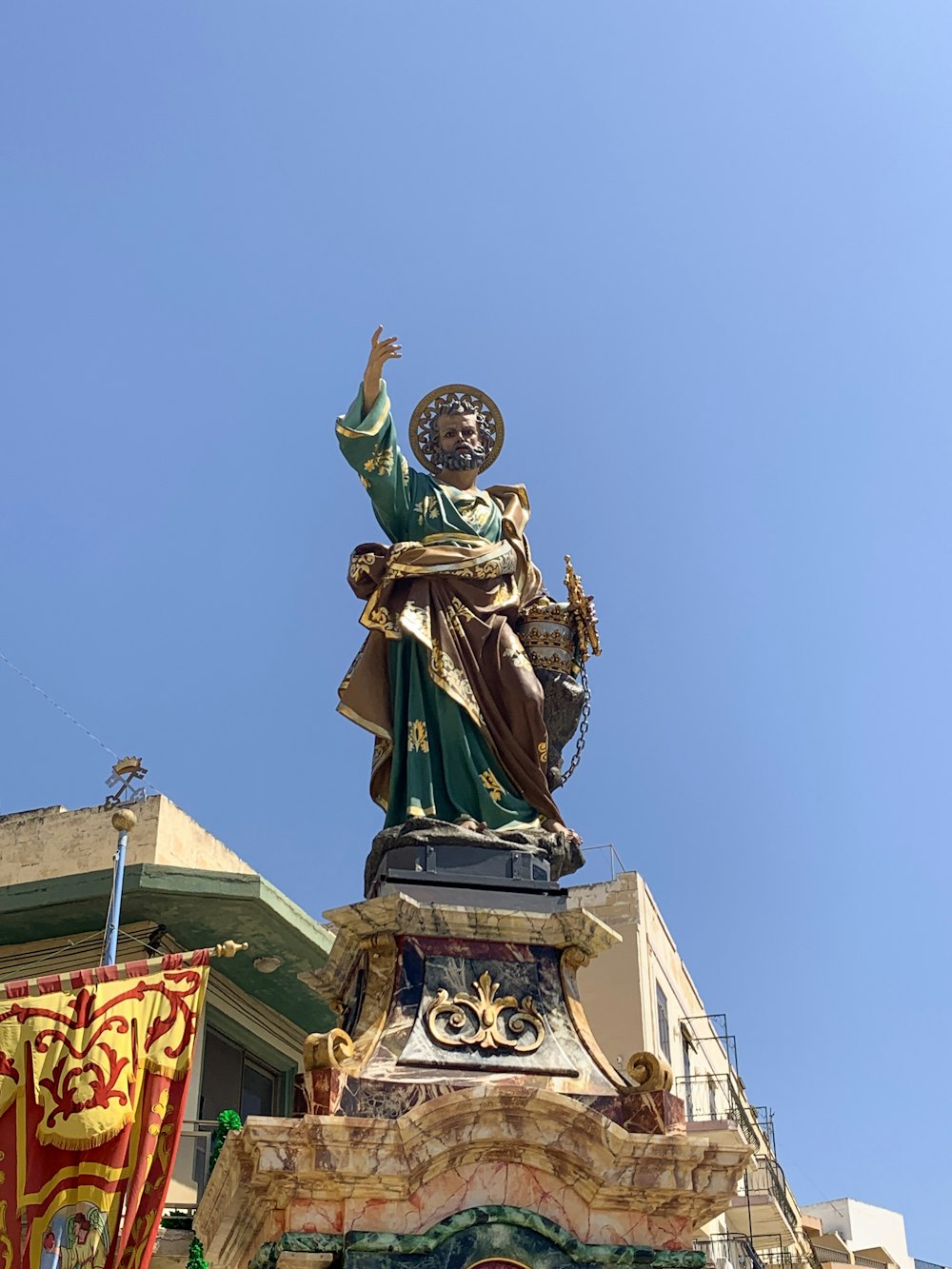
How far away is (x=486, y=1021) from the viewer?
29.1 feet

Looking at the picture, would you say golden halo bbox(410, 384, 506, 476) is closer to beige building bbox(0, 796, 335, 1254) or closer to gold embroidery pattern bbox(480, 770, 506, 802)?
gold embroidery pattern bbox(480, 770, 506, 802)

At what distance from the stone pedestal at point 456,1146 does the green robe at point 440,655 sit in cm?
117

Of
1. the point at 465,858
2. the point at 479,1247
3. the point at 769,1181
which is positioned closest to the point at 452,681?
the point at 465,858

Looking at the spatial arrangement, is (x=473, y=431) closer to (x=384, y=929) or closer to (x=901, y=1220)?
(x=384, y=929)

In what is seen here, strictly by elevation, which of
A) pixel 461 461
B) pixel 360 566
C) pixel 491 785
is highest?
pixel 461 461

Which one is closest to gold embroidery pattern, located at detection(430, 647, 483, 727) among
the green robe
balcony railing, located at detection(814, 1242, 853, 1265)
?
the green robe

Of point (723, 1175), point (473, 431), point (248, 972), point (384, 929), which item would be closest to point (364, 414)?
point (473, 431)

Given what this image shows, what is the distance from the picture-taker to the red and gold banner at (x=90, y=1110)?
9.12 m

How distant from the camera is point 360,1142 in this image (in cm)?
796

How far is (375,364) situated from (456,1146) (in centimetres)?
506

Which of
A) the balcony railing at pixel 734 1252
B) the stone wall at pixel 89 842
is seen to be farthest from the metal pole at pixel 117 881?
the balcony railing at pixel 734 1252

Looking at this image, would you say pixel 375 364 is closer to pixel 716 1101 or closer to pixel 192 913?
pixel 192 913

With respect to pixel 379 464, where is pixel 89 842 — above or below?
above

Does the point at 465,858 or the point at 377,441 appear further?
the point at 377,441
